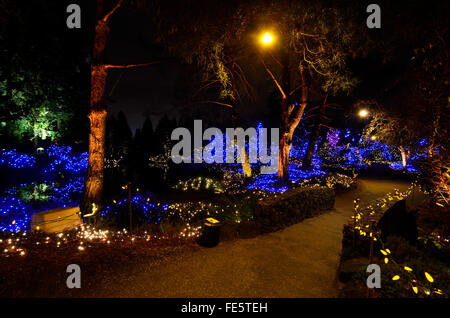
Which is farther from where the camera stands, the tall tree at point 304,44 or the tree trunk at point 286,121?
the tree trunk at point 286,121

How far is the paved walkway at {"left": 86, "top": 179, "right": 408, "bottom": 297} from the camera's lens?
399 cm

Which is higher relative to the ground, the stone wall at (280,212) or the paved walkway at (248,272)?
the stone wall at (280,212)

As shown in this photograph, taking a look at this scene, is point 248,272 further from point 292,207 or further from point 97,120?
point 97,120

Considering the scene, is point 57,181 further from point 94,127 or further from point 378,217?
point 378,217

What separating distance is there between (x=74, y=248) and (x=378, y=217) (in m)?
7.03

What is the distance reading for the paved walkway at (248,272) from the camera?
399cm

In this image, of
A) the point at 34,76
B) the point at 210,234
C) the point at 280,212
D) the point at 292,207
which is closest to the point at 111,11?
the point at 34,76

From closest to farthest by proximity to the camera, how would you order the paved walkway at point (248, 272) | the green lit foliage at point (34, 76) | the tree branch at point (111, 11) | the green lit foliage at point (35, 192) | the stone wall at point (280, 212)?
1. the paved walkway at point (248, 272)
2. the stone wall at point (280, 212)
3. the tree branch at point (111, 11)
4. the green lit foliage at point (35, 192)
5. the green lit foliage at point (34, 76)

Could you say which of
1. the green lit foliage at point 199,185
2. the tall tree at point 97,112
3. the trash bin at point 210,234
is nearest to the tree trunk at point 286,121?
the green lit foliage at point 199,185

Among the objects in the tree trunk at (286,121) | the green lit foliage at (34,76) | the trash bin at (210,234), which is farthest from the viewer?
the tree trunk at (286,121)

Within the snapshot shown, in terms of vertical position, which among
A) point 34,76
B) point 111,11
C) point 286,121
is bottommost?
point 286,121

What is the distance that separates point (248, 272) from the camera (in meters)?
4.61

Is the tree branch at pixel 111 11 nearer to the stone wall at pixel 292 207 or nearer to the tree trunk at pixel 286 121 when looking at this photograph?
the stone wall at pixel 292 207

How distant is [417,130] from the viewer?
5.63 metres
